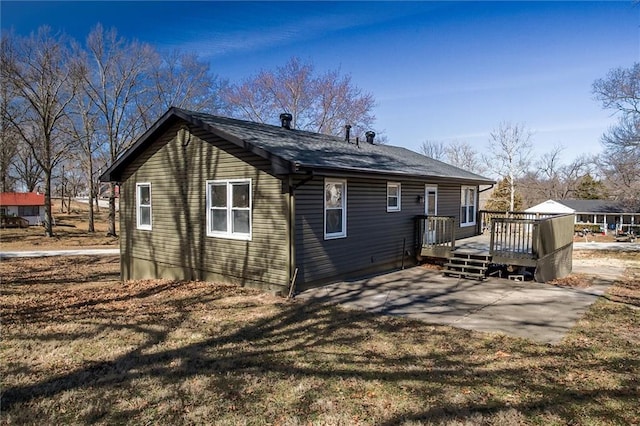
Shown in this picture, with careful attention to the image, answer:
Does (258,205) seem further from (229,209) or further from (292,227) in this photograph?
(292,227)

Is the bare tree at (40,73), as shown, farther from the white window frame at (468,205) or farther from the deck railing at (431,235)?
the white window frame at (468,205)

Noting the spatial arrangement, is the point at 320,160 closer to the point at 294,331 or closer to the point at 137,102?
the point at 294,331

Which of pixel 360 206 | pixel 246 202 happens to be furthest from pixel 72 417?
pixel 360 206

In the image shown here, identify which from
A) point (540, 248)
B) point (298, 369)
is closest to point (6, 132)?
point (298, 369)

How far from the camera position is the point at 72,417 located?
3580 millimetres

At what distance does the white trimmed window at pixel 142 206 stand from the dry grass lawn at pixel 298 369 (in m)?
4.61

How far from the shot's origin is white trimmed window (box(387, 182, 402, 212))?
11.2 meters

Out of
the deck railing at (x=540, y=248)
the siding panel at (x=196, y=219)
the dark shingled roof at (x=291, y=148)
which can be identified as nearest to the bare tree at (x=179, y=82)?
the dark shingled roof at (x=291, y=148)

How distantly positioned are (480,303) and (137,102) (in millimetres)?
26431

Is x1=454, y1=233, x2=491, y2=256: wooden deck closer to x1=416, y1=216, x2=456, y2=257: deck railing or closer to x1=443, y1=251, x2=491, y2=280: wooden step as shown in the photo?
x1=443, y1=251, x2=491, y2=280: wooden step

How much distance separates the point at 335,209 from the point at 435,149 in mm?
48675

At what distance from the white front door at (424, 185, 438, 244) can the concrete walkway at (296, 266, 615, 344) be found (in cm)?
216

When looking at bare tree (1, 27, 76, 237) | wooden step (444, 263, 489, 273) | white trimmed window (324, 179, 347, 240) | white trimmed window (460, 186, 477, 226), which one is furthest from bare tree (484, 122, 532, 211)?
bare tree (1, 27, 76, 237)

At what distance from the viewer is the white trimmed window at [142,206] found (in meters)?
11.8
